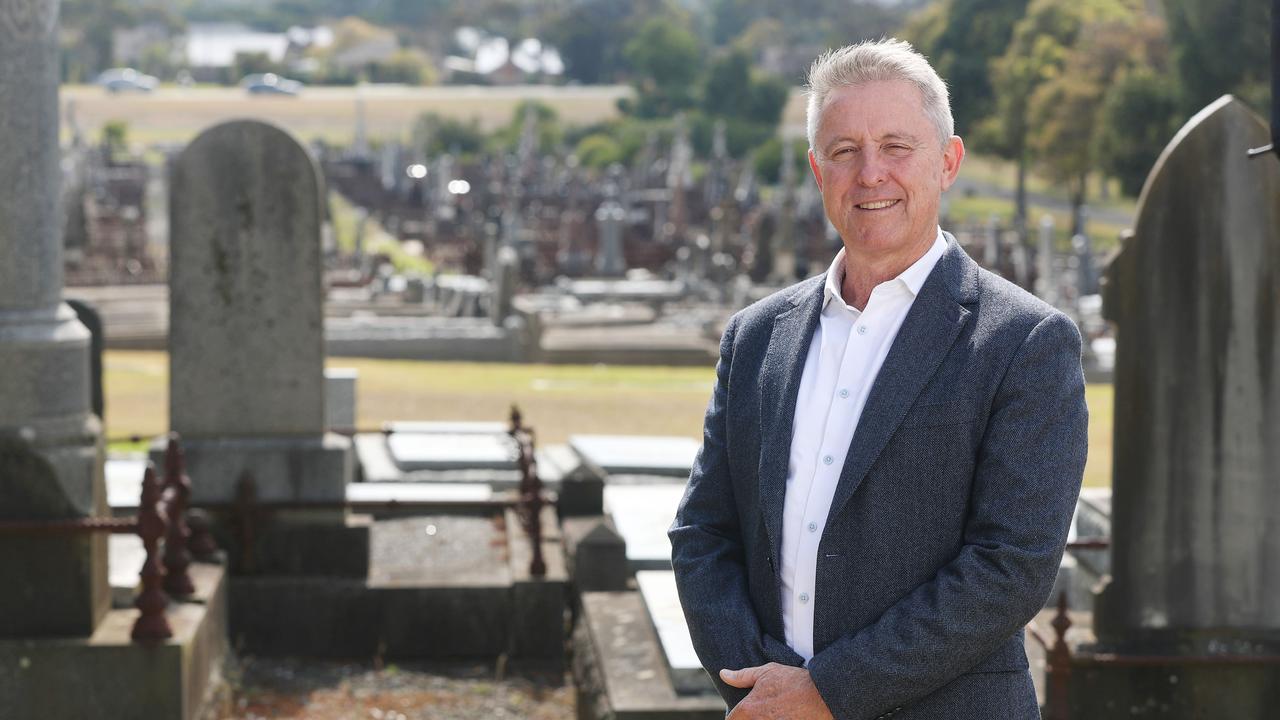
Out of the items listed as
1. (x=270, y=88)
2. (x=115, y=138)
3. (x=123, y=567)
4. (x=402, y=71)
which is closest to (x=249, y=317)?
(x=123, y=567)

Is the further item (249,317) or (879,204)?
(249,317)

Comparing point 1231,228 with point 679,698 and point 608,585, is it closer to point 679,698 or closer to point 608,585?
point 679,698

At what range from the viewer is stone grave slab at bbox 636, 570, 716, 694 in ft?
17.8

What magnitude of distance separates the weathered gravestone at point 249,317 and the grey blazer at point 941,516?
5.19 m

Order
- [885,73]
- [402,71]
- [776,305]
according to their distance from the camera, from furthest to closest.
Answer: [402,71] < [776,305] < [885,73]

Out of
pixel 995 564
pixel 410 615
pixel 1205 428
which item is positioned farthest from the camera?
pixel 410 615

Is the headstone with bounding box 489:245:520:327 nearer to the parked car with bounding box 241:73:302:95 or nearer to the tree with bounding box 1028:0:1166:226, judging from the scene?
the tree with bounding box 1028:0:1166:226

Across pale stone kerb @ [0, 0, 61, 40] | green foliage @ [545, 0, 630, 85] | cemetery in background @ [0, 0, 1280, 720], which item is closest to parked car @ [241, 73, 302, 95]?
green foliage @ [545, 0, 630, 85]

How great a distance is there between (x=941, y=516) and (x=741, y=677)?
0.43 meters

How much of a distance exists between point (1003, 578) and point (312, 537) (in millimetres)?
5577

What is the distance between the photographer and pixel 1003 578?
9.21ft

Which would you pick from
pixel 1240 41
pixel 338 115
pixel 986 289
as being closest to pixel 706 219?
pixel 1240 41

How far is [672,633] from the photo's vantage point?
19.0 feet

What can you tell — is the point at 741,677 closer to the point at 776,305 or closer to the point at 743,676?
the point at 743,676
